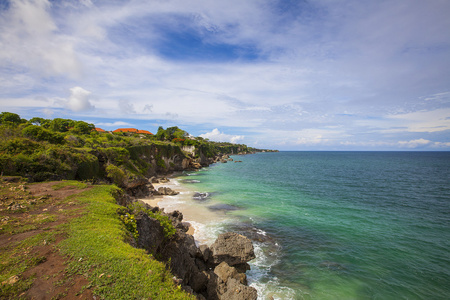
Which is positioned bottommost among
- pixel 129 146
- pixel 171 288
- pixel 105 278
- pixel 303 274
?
pixel 303 274

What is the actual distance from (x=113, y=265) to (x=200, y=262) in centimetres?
816

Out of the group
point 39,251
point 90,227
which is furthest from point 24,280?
point 90,227

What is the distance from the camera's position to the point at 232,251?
13883mm

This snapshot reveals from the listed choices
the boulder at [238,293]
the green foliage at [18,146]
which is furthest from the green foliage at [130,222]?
the green foliage at [18,146]

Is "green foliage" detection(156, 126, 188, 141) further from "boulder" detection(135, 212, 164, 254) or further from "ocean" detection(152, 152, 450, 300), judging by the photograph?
"boulder" detection(135, 212, 164, 254)

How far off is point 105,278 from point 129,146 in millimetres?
42736

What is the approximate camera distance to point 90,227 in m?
Result: 8.29

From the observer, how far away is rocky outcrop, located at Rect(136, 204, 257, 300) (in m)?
9.82

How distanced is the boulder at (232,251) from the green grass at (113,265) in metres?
7.75

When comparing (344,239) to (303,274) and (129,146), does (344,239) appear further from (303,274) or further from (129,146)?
(129,146)

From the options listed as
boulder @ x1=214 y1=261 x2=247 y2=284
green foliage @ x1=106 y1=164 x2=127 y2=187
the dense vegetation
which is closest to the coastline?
boulder @ x1=214 y1=261 x2=247 y2=284

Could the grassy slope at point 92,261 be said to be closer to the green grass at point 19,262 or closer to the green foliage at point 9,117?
the green grass at point 19,262

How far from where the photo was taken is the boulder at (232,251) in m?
13.7

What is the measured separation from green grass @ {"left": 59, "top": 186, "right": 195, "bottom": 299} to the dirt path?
0.28m
